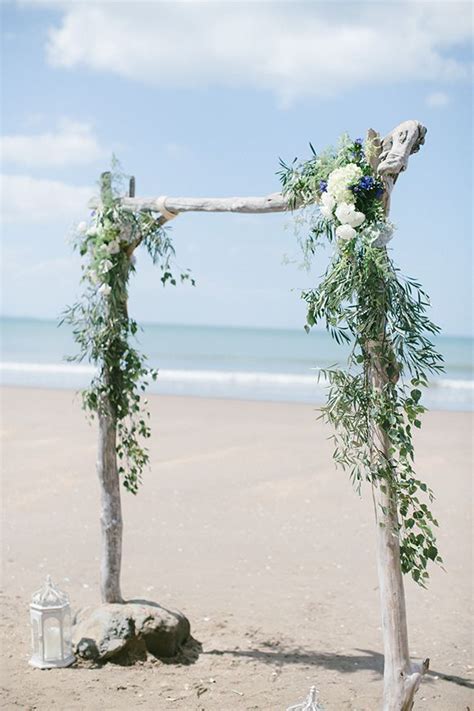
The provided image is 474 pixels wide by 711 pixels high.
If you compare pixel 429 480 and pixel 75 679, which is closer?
pixel 75 679

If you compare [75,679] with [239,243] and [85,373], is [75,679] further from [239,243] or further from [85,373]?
[239,243]

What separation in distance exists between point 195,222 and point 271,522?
35.0m

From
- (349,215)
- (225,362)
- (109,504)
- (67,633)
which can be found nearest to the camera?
(349,215)

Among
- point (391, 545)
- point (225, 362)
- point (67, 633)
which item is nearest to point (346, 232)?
point (391, 545)

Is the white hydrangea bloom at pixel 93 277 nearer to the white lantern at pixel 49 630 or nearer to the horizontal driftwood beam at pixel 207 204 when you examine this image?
the horizontal driftwood beam at pixel 207 204

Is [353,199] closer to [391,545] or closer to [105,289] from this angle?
[391,545]

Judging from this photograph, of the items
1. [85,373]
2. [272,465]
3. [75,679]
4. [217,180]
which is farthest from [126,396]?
[217,180]

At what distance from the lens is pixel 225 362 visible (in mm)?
29828

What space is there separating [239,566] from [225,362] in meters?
23.1

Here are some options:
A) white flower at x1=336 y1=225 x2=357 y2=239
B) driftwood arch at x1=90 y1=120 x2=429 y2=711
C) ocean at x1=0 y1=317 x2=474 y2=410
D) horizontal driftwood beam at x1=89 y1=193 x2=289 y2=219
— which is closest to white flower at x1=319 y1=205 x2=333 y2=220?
white flower at x1=336 y1=225 x2=357 y2=239

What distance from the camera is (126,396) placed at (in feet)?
17.3

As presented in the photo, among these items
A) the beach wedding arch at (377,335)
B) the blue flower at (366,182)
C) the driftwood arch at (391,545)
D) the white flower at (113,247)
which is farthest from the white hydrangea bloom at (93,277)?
the blue flower at (366,182)

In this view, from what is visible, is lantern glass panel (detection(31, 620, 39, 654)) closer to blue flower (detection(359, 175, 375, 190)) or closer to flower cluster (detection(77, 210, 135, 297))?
flower cluster (detection(77, 210, 135, 297))

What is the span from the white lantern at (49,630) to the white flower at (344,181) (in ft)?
8.94
